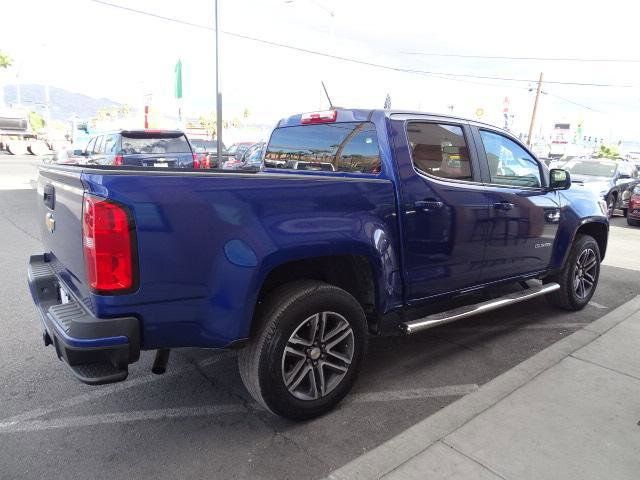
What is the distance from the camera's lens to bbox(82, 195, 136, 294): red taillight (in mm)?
2193

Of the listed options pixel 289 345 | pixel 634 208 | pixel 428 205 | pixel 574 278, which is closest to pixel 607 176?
pixel 634 208

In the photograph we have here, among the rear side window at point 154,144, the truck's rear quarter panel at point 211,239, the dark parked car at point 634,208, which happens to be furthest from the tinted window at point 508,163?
the dark parked car at point 634,208

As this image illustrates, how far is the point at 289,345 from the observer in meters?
2.83

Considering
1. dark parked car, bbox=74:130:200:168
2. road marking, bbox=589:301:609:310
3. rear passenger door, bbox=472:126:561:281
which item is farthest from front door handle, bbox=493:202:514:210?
dark parked car, bbox=74:130:200:168

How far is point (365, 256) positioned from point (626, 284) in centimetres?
508

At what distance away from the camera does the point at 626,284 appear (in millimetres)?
6449

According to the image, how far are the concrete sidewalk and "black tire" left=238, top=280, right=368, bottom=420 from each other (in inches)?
19.2

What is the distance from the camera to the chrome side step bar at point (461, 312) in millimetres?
3350

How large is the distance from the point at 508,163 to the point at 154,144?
873cm

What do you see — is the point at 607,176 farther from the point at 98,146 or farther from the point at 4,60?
the point at 4,60

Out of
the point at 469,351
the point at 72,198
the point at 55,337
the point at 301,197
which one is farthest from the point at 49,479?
the point at 469,351

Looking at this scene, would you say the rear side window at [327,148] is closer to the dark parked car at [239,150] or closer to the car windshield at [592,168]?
the car windshield at [592,168]

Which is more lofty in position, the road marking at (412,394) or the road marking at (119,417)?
the road marking at (412,394)

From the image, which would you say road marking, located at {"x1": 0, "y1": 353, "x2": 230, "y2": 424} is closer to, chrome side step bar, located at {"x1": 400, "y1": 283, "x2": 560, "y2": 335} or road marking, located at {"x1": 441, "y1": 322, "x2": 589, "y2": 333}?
chrome side step bar, located at {"x1": 400, "y1": 283, "x2": 560, "y2": 335}
